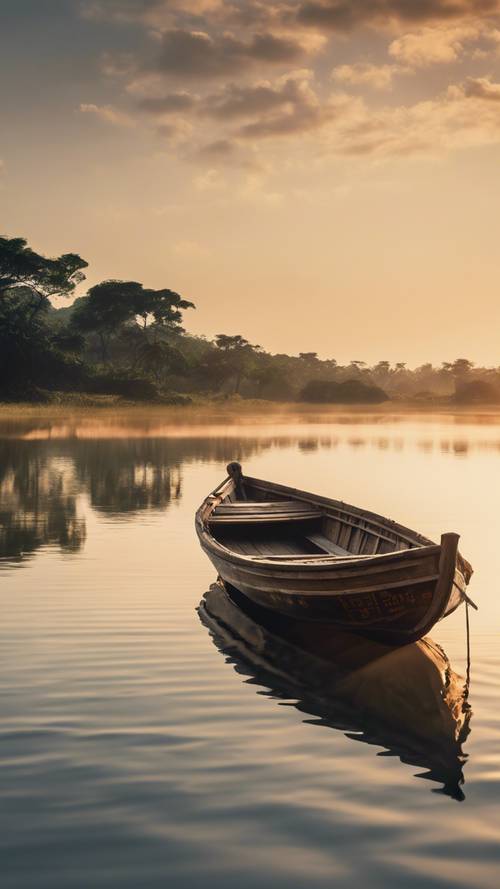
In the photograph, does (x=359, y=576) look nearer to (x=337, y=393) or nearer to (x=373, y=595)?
(x=373, y=595)

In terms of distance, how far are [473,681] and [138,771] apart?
3924mm

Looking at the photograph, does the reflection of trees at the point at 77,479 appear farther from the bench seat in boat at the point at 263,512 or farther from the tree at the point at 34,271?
the tree at the point at 34,271

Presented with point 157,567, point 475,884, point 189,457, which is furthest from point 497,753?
point 189,457

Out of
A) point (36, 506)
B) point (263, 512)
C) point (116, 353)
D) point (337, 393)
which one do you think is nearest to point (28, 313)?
point (116, 353)

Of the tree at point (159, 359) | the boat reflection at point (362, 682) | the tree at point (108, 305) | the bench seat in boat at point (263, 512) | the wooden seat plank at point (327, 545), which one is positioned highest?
the tree at point (108, 305)

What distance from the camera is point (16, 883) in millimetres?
5480

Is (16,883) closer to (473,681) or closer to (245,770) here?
(245,770)

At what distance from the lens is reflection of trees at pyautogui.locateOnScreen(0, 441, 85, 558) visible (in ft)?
61.2

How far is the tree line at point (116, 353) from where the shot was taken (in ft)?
284

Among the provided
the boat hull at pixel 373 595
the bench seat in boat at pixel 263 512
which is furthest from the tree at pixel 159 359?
the boat hull at pixel 373 595

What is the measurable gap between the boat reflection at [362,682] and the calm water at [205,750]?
33 mm

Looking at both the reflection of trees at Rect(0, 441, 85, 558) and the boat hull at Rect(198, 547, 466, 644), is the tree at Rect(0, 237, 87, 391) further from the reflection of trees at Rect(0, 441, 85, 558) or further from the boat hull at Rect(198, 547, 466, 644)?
the boat hull at Rect(198, 547, 466, 644)

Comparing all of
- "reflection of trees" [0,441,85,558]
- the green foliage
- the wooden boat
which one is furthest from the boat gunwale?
the green foliage

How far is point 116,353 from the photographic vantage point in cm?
12444
